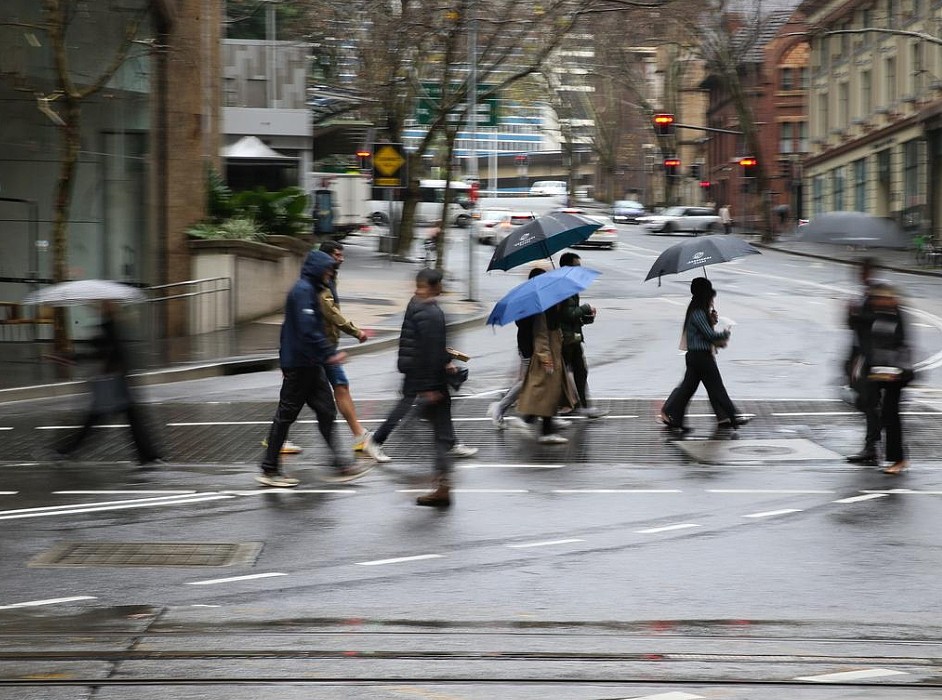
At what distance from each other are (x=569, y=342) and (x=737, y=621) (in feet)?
23.4

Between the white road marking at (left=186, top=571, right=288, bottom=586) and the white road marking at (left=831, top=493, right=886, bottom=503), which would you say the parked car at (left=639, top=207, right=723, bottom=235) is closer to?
the white road marking at (left=831, top=493, right=886, bottom=503)

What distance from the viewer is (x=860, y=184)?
61750mm

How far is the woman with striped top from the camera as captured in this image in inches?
527

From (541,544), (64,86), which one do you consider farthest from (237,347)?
(541,544)

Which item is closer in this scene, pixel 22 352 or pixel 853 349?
pixel 853 349

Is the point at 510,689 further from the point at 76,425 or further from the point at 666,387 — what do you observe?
the point at 666,387

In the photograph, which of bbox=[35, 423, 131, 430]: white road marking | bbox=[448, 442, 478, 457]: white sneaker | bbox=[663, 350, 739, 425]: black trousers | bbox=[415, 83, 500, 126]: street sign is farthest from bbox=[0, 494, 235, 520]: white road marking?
bbox=[415, 83, 500, 126]: street sign

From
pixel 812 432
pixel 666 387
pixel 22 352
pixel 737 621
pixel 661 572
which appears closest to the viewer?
pixel 737 621

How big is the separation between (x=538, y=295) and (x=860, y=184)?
5283 cm

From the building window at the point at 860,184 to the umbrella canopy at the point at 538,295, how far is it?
51301 mm

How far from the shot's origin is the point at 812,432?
1339 cm

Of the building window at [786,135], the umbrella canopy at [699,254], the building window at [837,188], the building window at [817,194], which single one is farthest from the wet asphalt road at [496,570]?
the building window at [786,135]

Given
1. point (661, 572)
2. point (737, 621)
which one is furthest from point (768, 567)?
point (737, 621)

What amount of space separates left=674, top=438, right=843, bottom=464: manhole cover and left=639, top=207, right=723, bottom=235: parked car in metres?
53.9
